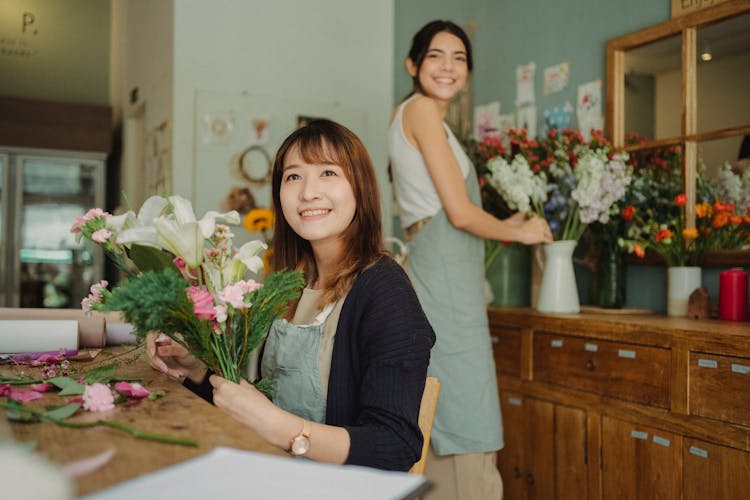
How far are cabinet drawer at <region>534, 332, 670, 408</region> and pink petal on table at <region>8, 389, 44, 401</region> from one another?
1.54 meters

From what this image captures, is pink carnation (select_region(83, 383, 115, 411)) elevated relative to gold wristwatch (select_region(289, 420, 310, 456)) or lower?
elevated

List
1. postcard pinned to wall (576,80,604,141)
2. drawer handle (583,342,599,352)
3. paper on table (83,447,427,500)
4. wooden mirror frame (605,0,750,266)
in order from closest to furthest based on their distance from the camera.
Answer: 1. paper on table (83,447,427,500)
2. drawer handle (583,342,599,352)
3. wooden mirror frame (605,0,750,266)
4. postcard pinned to wall (576,80,604,141)

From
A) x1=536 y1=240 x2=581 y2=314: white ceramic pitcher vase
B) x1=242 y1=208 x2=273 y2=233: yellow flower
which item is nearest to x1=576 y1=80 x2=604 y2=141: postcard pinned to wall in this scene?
x1=536 y1=240 x2=581 y2=314: white ceramic pitcher vase

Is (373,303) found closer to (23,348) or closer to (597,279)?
(23,348)

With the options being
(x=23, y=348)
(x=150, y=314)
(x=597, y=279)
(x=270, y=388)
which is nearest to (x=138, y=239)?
(x=150, y=314)

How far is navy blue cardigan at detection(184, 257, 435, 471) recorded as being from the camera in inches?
38.8

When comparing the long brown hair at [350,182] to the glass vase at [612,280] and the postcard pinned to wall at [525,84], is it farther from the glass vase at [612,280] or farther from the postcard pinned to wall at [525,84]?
the postcard pinned to wall at [525,84]

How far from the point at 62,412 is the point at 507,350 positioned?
6.09 feet

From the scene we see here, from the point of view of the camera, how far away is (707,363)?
173 cm

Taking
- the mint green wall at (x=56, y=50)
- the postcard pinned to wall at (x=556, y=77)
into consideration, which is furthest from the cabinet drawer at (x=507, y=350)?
the mint green wall at (x=56, y=50)

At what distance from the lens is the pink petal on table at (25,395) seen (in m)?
0.87

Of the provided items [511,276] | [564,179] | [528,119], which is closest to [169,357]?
[564,179]

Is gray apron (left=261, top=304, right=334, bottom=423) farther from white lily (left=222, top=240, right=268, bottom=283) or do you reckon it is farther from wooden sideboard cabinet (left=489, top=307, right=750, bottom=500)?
wooden sideboard cabinet (left=489, top=307, right=750, bottom=500)

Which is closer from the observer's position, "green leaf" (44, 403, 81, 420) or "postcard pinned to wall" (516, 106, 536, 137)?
"green leaf" (44, 403, 81, 420)
